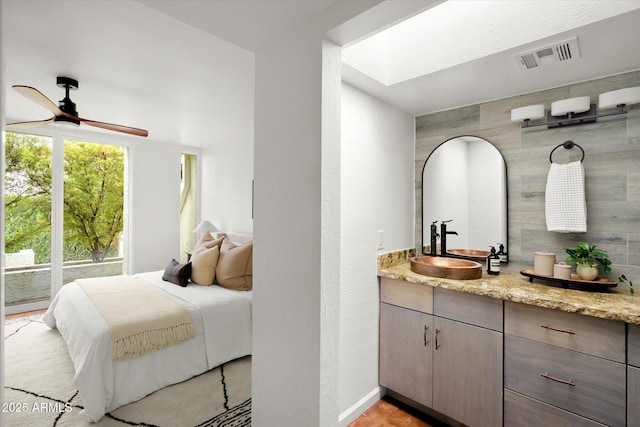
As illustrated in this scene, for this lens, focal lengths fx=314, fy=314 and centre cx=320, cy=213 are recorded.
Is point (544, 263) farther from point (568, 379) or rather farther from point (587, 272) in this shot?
point (568, 379)

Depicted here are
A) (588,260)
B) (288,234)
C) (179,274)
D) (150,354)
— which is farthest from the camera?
(179,274)

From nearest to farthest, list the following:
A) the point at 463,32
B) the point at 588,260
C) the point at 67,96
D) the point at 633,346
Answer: the point at 633,346
the point at 463,32
the point at 588,260
the point at 67,96

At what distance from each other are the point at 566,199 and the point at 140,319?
122 inches

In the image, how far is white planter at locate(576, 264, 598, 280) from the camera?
6.02ft

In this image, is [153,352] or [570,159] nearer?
[570,159]

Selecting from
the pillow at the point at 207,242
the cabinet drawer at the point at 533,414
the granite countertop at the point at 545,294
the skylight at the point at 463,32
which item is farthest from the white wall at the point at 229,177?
the cabinet drawer at the point at 533,414

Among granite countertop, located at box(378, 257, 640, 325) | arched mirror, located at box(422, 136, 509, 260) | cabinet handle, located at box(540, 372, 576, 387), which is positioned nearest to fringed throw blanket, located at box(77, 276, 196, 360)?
granite countertop, located at box(378, 257, 640, 325)

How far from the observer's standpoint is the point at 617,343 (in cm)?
144

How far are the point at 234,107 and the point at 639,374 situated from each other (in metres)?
3.58

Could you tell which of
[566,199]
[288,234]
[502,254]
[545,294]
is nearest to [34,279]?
[288,234]

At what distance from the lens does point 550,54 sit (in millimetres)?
1687

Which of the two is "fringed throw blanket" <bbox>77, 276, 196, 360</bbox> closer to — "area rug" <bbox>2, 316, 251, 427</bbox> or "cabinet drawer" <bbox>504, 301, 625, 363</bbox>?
"area rug" <bbox>2, 316, 251, 427</bbox>

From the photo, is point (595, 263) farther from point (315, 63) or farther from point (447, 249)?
point (315, 63)

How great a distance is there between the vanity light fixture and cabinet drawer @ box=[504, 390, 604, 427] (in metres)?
1.70
